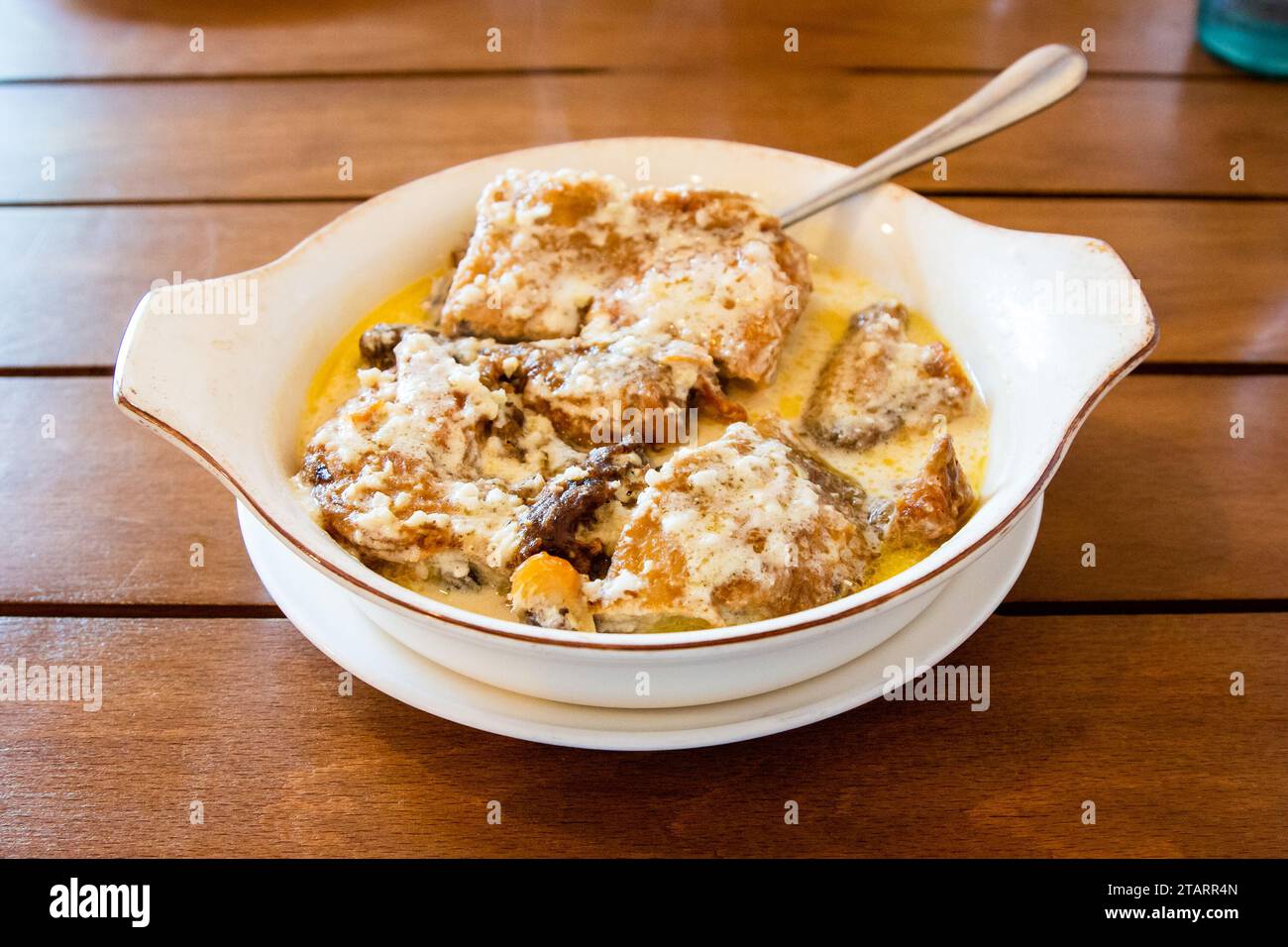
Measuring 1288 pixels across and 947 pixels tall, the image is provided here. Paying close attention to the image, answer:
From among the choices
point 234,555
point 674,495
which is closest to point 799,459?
point 674,495

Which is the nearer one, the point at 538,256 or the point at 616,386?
the point at 616,386

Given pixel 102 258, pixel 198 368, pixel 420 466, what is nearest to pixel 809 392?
pixel 420 466

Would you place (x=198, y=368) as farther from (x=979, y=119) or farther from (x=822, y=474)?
(x=979, y=119)

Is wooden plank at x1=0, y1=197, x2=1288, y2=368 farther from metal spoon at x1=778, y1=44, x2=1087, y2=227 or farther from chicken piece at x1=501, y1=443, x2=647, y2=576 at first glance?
chicken piece at x1=501, y1=443, x2=647, y2=576

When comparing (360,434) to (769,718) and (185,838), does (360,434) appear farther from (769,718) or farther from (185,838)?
(769,718)

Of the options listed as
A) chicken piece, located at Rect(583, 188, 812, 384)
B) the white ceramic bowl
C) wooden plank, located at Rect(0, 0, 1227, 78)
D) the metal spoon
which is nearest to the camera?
the white ceramic bowl

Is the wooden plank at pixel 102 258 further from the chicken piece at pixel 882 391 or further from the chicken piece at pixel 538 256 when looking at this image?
the chicken piece at pixel 882 391

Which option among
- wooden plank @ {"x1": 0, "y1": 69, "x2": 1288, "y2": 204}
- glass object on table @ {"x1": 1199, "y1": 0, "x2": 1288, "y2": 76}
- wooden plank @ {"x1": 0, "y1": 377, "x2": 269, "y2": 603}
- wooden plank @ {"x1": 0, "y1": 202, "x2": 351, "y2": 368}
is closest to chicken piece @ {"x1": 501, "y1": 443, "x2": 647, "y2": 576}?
wooden plank @ {"x1": 0, "y1": 377, "x2": 269, "y2": 603}
